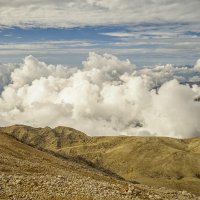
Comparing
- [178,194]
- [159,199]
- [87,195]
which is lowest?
[178,194]

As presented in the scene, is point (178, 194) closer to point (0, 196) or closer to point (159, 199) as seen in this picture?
point (159, 199)

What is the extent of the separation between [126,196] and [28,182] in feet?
38.7

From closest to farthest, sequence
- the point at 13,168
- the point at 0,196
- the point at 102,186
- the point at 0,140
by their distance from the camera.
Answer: the point at 0,196, the point at 102,186, the point at 13,168, the point at 0,140

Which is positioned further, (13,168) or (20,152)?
(20,152)

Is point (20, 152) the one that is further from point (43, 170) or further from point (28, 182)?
point (28, 182)

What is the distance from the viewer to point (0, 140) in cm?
9388

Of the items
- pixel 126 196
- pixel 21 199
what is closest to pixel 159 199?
pixel 126 196

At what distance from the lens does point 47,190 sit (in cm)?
4731

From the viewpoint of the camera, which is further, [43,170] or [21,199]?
[43,170]

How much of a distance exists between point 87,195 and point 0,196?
10382 mm

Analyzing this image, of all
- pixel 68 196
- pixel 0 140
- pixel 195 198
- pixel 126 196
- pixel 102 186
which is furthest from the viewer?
pixel 0 140

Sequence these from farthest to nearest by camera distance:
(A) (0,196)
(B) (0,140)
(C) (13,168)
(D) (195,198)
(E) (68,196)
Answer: (B) (0,140) → (D) (195,198) → (C) (13,168) → (E) (68,196) → (A) (0,196)

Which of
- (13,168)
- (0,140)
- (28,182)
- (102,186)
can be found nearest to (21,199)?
(28,182)

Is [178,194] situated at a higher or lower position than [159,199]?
lower
